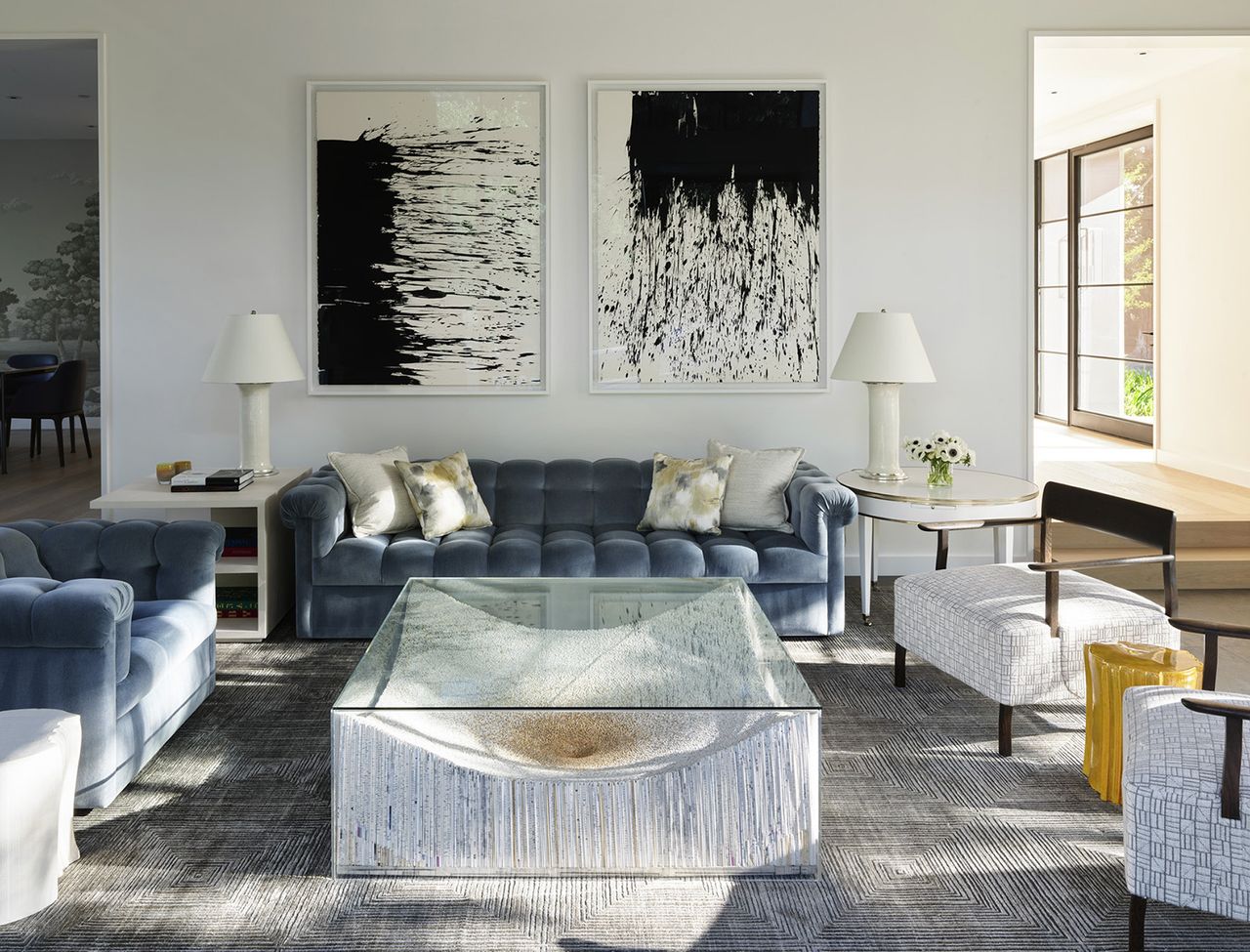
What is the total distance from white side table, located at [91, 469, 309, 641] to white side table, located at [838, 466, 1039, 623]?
2.46 m

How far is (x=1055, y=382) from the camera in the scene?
11.1 meters

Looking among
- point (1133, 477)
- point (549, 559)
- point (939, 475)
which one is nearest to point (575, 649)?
point (549, 559)

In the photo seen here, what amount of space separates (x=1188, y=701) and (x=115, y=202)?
5316mm

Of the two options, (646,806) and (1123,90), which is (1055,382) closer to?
(1123,90)

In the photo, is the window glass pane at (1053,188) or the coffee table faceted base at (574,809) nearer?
the coffee table faceted base at (574,809)

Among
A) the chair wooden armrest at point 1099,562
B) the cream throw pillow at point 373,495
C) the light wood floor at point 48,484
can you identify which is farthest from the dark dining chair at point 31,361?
the chair wooden armrest at point 1099,562

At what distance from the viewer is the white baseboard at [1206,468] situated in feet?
24.1

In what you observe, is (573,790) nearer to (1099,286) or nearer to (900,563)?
(900,563)

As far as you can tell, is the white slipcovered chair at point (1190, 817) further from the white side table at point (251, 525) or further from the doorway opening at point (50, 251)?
the doorway opening at point (50, 251)

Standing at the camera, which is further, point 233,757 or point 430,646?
point 233,757

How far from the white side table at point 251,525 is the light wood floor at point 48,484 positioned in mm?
2491

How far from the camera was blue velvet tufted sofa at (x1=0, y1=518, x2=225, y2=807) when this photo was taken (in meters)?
3.07

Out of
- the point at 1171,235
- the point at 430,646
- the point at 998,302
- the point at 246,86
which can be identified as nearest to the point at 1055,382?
the point at 1171,235

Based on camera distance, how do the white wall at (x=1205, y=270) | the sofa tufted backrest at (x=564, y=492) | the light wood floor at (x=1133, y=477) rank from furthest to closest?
the white wall at (x=1205, y=270) → the light wood floor at (x=1133, y=477) → the sofa tufted backrest at (x=564, y=492)
